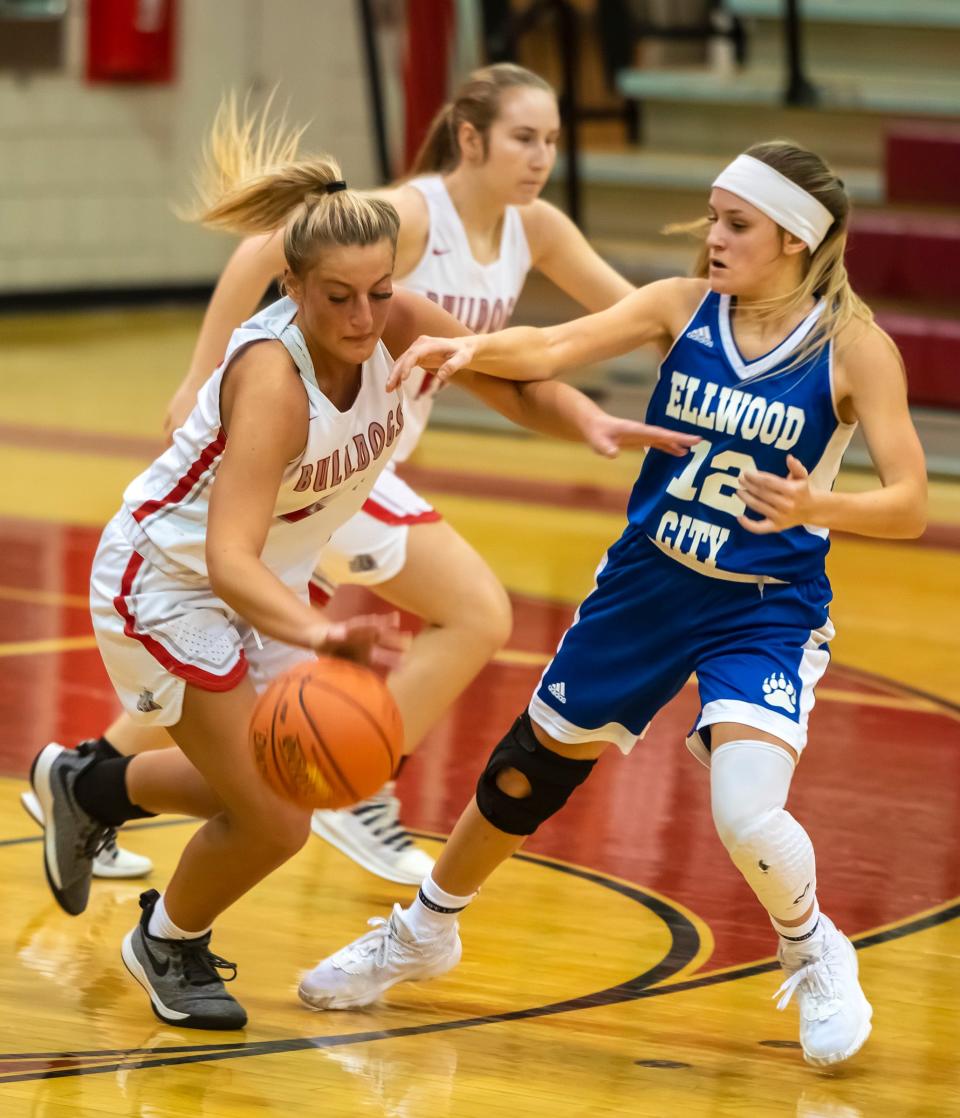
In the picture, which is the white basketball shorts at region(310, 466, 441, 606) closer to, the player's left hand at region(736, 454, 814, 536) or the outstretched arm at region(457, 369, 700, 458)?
the outstretched arm at region(457, 369, 700, 458)

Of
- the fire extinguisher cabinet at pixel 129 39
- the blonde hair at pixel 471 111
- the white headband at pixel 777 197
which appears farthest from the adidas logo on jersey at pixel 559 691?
the fire extinguisher cabinet at pixel 129 39

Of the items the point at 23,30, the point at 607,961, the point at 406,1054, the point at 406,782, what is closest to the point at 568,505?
the point at 406,782

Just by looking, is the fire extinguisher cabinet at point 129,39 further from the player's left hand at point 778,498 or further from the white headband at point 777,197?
the player's left hand at point 778,498

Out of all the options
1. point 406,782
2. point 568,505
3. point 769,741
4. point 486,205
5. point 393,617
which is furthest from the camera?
point 568,505

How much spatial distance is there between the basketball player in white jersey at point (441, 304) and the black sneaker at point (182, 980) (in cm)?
66

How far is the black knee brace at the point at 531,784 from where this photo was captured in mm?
3613

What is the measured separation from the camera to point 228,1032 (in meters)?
3.53

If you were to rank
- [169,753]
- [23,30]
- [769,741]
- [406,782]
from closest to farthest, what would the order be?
[769,741] → [169,753] → [406,782] → [23,30]

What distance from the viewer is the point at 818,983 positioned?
345 cm

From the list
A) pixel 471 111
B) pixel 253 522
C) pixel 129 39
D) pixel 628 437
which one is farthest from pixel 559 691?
pixel 129 39

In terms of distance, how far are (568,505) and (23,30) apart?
587 cm

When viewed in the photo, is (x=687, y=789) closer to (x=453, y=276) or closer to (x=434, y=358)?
(x=453, y=276)

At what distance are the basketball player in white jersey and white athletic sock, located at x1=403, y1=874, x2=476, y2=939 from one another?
27.0 inches

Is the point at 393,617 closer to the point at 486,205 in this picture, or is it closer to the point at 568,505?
the point at 486,205
